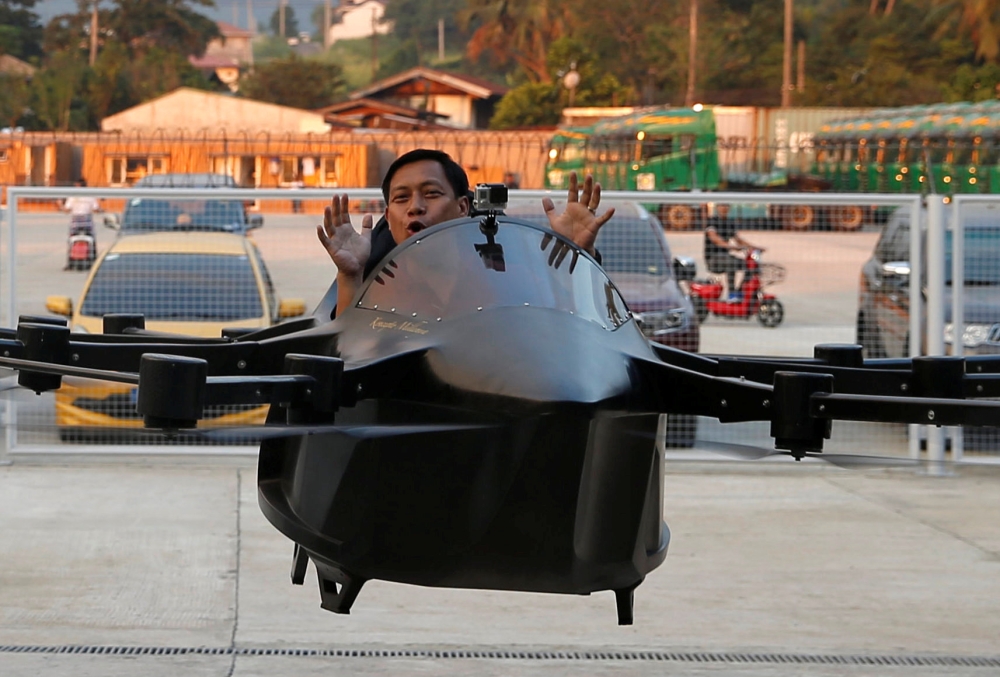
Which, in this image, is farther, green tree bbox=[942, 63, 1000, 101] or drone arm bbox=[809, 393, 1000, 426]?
green tree bbox=[942, 63, 1000, 101]

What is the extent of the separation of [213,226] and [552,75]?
68.7 meters

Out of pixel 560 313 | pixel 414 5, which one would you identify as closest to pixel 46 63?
pixel 414 5

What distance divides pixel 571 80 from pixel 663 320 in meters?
55.8

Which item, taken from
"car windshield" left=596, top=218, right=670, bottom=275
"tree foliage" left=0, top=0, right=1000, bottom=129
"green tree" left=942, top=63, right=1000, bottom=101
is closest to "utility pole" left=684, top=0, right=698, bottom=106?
"tree foliage" left=0, top=0, right=1000, bottom=129

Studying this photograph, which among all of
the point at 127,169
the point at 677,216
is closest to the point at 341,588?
the point at 677,216

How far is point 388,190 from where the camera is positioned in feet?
17.2

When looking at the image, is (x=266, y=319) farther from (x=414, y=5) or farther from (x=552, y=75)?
(x=414, y=5)

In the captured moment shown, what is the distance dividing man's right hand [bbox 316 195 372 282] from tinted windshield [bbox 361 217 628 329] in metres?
0.82

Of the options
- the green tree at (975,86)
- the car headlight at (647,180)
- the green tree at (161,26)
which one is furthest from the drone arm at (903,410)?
the green tree at (161,26)

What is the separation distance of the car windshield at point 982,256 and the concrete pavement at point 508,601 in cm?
175

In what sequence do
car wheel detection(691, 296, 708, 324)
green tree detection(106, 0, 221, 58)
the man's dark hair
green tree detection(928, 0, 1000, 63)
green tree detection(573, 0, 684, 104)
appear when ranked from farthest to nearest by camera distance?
green tree detection(106, 0, 221, 58), green tree detection(573, 0, 684, 104), green tree detection(928, 0, 1000, 63), car wheel detection(691, 296, 708, 324), the man's dark hair

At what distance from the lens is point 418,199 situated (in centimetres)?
507

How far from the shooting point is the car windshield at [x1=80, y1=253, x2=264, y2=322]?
33.9ft

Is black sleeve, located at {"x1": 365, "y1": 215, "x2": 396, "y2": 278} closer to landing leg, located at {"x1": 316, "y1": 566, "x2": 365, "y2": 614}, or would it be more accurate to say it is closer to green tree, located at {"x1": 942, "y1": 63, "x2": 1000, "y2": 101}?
landing leg, located at {"x1": 316, "y1": 566, "x2": 365, "y2": 614}
